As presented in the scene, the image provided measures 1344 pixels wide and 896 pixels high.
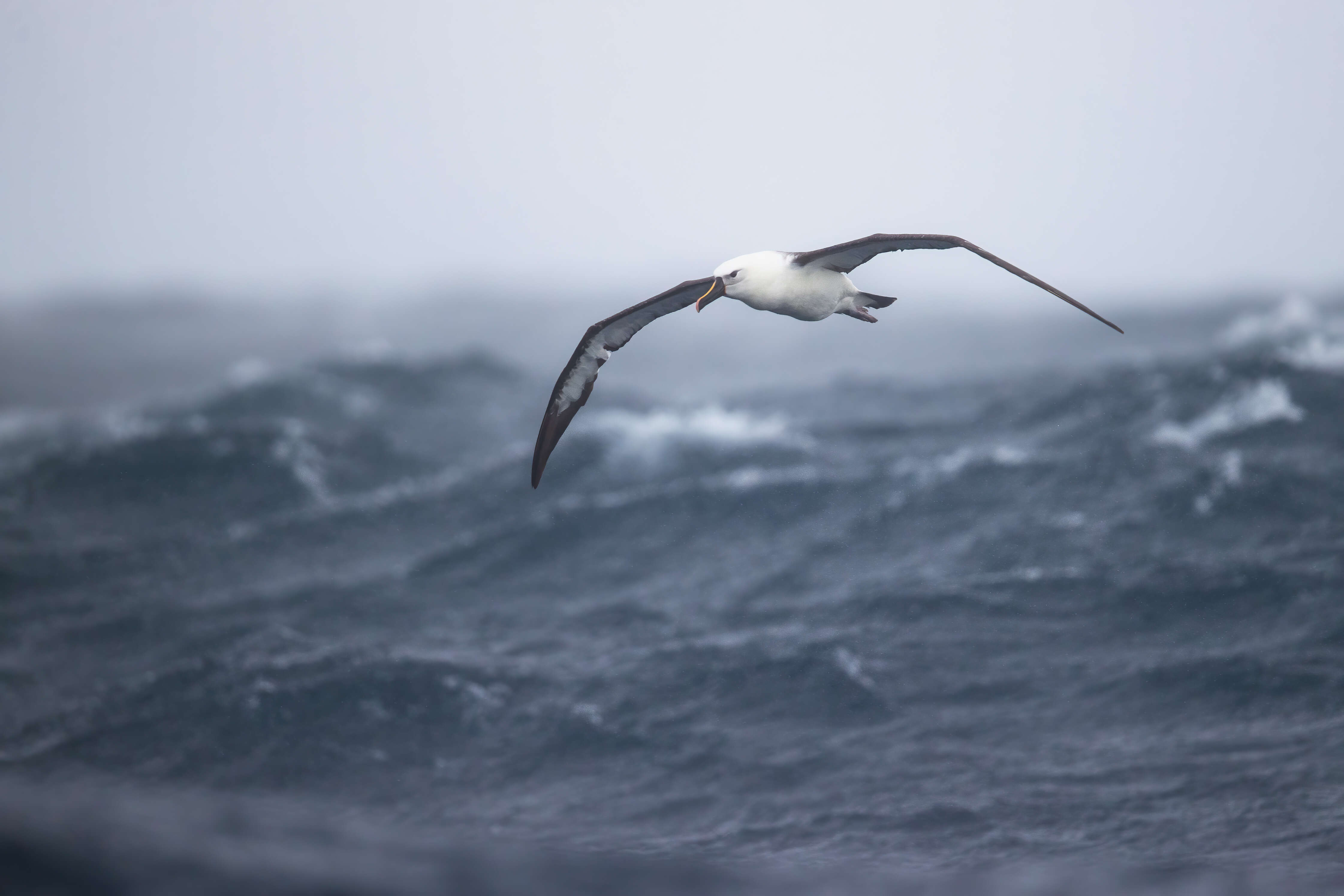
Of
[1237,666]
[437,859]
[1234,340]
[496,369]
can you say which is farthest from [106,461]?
[1234,340]

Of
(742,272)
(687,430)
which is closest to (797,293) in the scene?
(742,272)

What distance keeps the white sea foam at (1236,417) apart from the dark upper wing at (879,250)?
87.5 feet

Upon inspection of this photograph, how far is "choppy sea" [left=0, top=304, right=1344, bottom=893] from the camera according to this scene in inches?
842

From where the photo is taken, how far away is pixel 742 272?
631 inches

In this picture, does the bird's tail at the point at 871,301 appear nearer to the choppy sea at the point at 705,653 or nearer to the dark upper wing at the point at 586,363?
the dark upper wing at the point at 586,363

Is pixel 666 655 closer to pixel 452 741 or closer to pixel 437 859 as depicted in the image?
pixel 452 741

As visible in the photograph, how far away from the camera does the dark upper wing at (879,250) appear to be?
49.8ft

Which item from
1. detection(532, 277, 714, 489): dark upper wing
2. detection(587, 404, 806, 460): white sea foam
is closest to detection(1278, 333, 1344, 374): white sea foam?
detection(587, 404, 806, 460): white sea foam

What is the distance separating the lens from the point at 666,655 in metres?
31.0

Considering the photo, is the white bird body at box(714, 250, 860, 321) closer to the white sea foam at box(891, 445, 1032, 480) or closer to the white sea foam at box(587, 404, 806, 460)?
the white sea foam at box(891, 445, 1032, 480)

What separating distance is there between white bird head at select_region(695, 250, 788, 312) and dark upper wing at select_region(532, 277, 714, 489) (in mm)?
1029

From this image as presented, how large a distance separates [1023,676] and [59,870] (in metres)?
21.2

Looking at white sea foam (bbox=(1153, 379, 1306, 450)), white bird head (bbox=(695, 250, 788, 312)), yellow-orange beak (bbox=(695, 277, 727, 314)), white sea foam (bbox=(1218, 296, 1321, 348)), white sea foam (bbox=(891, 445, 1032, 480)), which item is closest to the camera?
yellow-orange beak (bbox=(695, 277, 727, 314))

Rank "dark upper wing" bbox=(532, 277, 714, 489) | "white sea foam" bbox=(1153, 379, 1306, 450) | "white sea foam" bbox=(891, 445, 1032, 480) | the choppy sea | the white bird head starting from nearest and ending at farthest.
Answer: the white bird head → "dark upper wing" bbox=(532, 277, 714, 489) → the choppy sea → "white sea foam" bbox=(1153, 379, 1306, 450) → "white sea foam" bbox=(891, 445, 1032, 480)
